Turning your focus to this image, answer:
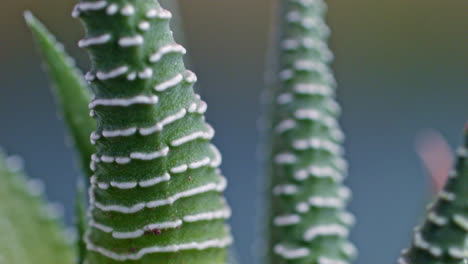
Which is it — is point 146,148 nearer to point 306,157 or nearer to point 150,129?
point 150,129

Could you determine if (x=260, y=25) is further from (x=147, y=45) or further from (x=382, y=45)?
(x=147, y=45)

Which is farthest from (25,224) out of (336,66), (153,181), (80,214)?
(336,66)

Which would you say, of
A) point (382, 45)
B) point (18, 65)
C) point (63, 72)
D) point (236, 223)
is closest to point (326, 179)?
point (63, 72)

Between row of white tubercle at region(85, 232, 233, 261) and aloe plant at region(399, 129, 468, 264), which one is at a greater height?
aloe plant at region(399, 129, 468, 264)

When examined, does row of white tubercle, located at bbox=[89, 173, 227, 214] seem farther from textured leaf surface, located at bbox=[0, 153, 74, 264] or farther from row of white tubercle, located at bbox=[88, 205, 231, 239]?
textured leaf surface, located at bbox=[0, 153, 74, 264]

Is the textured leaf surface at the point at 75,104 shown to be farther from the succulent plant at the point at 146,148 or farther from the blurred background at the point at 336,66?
the blurred background at the point at 336,66

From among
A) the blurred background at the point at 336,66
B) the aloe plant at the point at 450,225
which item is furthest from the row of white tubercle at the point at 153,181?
the blurred background at the point at 336,66

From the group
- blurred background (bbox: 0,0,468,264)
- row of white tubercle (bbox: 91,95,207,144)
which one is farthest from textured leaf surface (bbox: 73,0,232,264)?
blurred background (bbox: 0,0,468,264)

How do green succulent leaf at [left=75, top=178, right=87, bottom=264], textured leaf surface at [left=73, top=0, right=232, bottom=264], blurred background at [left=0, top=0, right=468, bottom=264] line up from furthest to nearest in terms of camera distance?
blurred background at [left=0, top=0, right=468, bottom=264] < green succulent leaf at [left=75, top=178, right=87, bottom=264] < textured leaf surface at [left=73, top=0, right=232, bottom=264]
